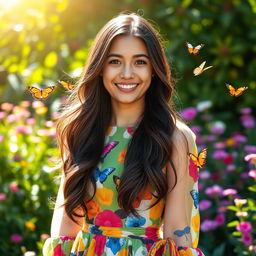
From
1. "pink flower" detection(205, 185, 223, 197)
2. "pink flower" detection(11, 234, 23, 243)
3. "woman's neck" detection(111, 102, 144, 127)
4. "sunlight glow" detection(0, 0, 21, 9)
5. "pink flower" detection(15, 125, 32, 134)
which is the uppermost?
"sunlight glow" detection(0, 0, 21, 9)

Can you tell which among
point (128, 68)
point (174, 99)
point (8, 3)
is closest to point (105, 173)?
point (128, 68)

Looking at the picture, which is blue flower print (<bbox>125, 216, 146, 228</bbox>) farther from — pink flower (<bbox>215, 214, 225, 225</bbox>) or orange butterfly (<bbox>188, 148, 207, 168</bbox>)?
pink flower (<bbox>215, 214, 225, 225</bbox>)

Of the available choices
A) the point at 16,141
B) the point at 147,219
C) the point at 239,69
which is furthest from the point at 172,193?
the point at 239,69

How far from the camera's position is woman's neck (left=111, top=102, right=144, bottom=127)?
2.49m

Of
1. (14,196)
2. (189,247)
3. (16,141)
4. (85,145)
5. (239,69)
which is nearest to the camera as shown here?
(189,247)

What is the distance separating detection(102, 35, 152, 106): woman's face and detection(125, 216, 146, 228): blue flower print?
41cm

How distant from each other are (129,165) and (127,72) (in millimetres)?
328

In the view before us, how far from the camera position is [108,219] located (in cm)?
240

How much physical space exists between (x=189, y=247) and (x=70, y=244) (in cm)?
47

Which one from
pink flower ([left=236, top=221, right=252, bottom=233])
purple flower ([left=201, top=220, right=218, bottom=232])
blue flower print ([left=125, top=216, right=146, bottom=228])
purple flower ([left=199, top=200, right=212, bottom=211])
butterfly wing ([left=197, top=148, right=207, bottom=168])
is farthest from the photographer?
purple flower ([left=199, top=200, right=212, bottom=211])

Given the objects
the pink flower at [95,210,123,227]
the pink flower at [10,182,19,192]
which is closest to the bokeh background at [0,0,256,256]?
the pink flower at [10,182,19,192]

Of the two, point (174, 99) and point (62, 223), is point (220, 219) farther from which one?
point (62, 223)

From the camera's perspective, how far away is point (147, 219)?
238 cm

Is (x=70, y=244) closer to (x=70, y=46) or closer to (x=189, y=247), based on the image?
(x=189, y=247)
